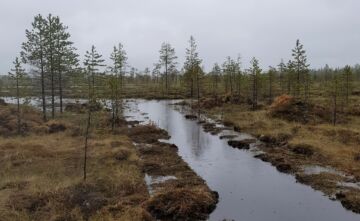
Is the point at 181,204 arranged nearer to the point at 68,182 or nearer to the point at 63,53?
the point at 68,182

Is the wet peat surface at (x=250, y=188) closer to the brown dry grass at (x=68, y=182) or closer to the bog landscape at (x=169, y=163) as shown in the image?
the bog landscape at (x=169, y=163)

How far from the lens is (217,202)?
1872 cm

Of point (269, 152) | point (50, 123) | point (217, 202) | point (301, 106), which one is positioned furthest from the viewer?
point (301, 106)

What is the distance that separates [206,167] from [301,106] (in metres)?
23.5

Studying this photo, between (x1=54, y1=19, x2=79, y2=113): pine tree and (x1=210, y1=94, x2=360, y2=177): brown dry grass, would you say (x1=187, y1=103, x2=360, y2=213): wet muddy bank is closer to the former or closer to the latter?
(x1=210, y1=94, x2=360, y2=177): brown dry grass

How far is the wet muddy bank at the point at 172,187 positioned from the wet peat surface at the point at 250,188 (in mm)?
699

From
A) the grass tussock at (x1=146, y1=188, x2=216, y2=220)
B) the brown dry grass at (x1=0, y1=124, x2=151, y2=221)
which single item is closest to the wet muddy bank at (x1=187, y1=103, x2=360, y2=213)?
the grass tussock at (x1=146, y1=188, x2=216, y2=220)

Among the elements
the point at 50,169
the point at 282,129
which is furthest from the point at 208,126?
the point at 50,169

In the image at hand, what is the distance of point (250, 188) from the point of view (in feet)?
69.1

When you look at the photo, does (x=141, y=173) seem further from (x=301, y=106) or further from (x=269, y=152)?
(x=301, y=106)

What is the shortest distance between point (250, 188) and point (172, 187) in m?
4.70

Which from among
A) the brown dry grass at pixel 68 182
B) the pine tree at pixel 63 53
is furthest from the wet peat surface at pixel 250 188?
the pine tree at pixel 63 53

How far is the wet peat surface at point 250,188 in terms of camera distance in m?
17.2

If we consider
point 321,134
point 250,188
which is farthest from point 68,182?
point 321,134
